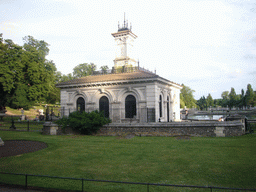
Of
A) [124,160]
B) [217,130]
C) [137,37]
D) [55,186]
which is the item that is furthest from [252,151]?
[137,37]

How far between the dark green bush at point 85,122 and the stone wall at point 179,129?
0.75 meters

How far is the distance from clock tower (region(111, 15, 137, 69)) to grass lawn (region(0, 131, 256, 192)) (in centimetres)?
2170

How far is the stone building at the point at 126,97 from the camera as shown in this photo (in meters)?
23.4

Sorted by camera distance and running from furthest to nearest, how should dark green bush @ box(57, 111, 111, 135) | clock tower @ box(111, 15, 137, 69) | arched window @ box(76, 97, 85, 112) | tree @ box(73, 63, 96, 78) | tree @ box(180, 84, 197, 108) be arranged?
1. tree @ box(180, 84, 197, 108)
2. tree @ box(73, 63, 96, 78)
3. clock tower @ box(111, 15, 137, 69)
4. arched window @ box(76, 97, 85, 112)
5. dark green bush @ box(57, 111, 111, 135)

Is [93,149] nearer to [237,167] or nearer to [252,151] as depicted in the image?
[237,167]

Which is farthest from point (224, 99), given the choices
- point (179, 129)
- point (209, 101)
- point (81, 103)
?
point (179, 129)

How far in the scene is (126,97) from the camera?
24.8 meters

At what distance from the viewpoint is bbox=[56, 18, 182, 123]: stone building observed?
920 inches

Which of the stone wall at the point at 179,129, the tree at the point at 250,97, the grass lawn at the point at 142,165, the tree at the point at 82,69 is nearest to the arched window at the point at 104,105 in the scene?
the stone wall at the point at 179,129

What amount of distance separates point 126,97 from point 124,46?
40.6 feet

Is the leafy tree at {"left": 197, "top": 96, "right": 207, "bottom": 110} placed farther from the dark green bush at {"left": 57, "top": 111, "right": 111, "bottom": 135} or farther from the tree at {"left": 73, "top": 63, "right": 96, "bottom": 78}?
the dark green bush at {"left": 57, "top": 111, "right": 111, "bottom": 135}

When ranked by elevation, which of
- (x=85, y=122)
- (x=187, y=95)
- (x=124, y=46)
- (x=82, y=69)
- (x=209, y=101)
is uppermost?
(x=82, y=69)

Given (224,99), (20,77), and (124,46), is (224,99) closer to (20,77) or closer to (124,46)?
(124,46)

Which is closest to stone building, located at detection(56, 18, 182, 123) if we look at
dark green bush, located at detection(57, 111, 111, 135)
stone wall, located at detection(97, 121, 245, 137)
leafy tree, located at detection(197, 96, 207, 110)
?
dark green bush, located at detection(57, 111, 111, 135)
